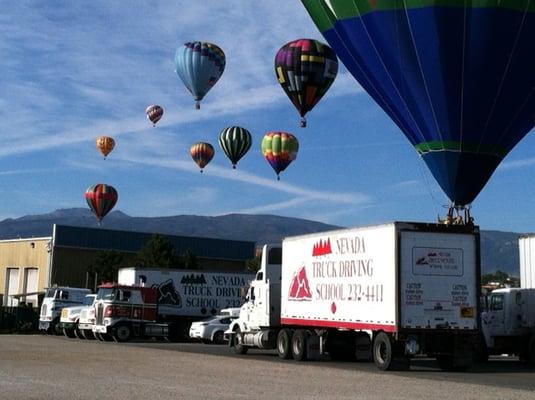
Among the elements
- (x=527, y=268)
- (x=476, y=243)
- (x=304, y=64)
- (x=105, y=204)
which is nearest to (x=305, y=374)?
(x=476, y=243)

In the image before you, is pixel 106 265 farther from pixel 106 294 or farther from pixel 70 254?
pixel 106 294

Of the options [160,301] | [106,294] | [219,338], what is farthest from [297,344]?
[160,301]

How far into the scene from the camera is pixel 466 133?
1367 inches

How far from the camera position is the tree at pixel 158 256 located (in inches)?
2692

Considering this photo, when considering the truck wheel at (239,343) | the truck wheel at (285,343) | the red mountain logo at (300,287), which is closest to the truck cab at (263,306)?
the truck wheel at (239,343)

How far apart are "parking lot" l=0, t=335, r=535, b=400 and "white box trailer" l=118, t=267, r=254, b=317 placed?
16.9 m

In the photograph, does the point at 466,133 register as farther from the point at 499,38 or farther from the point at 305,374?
the point at 305,374

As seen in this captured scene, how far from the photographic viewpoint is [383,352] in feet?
81.9

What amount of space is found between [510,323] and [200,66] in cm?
3409

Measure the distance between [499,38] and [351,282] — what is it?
12.5 m

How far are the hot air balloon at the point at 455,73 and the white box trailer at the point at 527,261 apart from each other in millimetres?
4837

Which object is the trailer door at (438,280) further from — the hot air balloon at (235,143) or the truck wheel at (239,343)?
the hot air balloon at (235,143)

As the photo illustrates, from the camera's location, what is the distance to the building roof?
258 feet

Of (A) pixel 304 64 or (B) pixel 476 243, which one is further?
(A) pixel 304 64
